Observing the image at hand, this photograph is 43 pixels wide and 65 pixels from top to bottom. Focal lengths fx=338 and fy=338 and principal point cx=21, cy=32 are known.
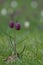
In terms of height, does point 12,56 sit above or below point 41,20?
above

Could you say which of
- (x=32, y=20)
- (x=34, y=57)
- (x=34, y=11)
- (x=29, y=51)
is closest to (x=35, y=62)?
(x=34, y=57)

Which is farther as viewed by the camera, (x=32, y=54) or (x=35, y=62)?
(x=32, y=54)

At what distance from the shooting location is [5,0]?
7539 mm

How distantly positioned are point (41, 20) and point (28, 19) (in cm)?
31

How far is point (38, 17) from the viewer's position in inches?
243

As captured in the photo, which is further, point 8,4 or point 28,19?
point 8,4

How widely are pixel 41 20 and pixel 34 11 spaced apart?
549 millimetres

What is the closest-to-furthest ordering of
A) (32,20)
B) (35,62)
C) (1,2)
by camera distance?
(35,62)
(32,20)
(1,2)

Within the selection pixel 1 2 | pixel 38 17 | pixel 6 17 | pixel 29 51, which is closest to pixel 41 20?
pixel 38 17

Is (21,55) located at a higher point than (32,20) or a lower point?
higher

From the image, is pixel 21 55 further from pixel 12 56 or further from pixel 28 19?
pixel 28 19

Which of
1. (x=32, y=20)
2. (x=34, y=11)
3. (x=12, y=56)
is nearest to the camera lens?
(x=12, y=56)

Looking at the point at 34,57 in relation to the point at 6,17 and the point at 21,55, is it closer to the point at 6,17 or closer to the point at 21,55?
the point at 21,55

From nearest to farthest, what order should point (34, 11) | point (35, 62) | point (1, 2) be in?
point (35, 62) → point (34, 11) → point (1, 2)
